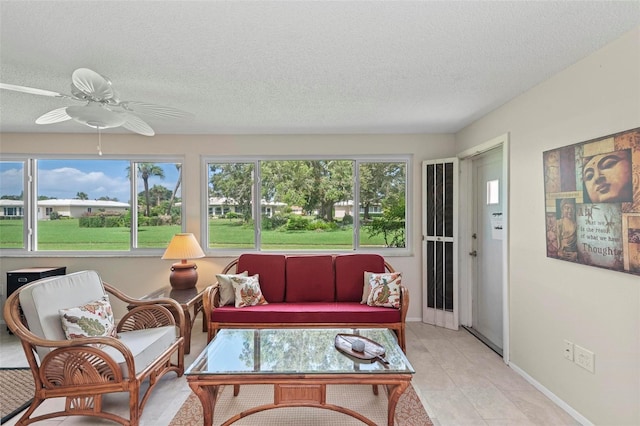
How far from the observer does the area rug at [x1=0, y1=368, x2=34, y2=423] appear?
2261mm

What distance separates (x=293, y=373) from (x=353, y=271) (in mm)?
1870

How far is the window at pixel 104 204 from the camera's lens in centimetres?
417

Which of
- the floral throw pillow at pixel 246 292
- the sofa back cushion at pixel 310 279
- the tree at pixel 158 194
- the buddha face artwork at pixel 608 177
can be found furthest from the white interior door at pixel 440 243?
the tree at pixel 158 194

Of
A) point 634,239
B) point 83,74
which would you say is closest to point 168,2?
point 83,74

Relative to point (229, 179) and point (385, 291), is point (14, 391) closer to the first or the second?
point (229, 179)

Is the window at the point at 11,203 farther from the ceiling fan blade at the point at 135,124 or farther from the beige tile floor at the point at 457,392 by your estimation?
the ceiling fan blade at the point at 135,124

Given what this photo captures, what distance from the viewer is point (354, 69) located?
7.49ft

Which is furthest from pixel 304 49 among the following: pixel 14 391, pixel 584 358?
pixel 14 391

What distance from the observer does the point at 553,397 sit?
2.36 m

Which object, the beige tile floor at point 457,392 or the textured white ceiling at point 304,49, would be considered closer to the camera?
the textured white ceiling at point 304,49

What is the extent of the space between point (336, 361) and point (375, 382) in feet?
0.91

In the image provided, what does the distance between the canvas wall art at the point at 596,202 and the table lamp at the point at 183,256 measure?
11.3ft

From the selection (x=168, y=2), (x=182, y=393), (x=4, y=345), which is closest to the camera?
(x=168, y=2)

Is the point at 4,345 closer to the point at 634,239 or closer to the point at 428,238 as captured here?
the point at 428,238
